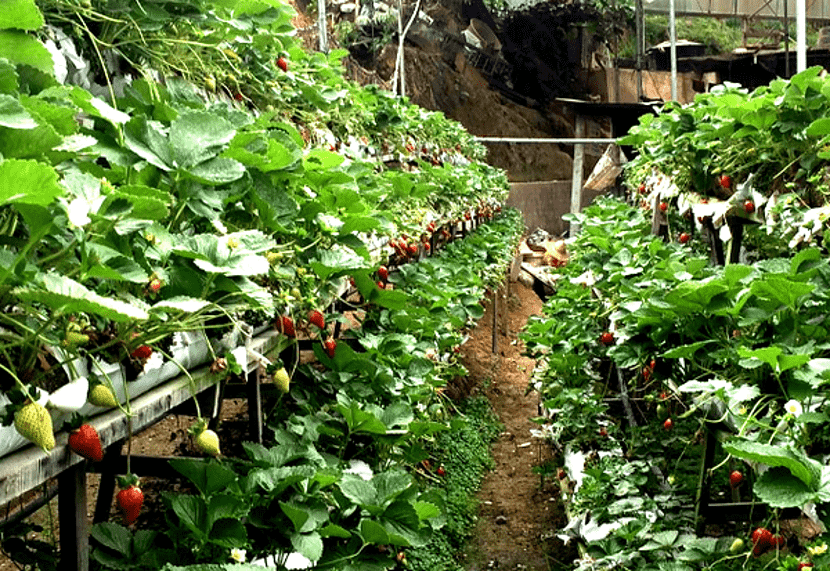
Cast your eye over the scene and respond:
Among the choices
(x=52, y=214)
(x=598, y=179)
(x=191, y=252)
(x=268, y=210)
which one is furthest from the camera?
(x=598, y=179)

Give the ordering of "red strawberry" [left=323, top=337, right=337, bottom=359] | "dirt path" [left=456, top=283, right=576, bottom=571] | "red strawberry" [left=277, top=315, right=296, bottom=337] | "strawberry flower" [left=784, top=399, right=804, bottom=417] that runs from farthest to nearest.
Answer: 1. "dirt path" [left=456, top=283, right=576, bottom=571]
2. "red strawberry" [left=323, top=337, right=337, bottom=359]
3. "red strawberry" [left=277, top=315, right=296, bottom=337]
4. "strawberry flower" [left=784, top=399, right=804, bottom=417]

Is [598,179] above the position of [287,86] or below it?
below

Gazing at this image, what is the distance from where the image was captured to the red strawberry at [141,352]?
1.72 m

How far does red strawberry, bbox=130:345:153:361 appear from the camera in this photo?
1716mm

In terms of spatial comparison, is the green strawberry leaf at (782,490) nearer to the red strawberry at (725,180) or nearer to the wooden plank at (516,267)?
the red strawberry at (725,180)

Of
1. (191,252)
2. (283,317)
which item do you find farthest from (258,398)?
(191,252)

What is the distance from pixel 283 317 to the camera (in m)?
2.65

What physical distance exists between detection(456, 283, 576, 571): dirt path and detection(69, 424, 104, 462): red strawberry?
331 centimetres

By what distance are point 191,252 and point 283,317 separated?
0.87m

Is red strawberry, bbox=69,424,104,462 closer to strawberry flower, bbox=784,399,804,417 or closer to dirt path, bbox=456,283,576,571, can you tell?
strawberry flower, bbox=784,399,804,417

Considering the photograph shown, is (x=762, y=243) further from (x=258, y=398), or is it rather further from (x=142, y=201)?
(x=142, y=201)

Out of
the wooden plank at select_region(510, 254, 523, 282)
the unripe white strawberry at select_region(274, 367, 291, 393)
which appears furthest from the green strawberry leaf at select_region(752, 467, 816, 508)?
the wooden plank at select_region(510, 254, 523, 282)

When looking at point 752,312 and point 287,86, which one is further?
point 287,86

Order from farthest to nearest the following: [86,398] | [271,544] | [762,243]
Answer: [762,243], [271,544], [86,398]
